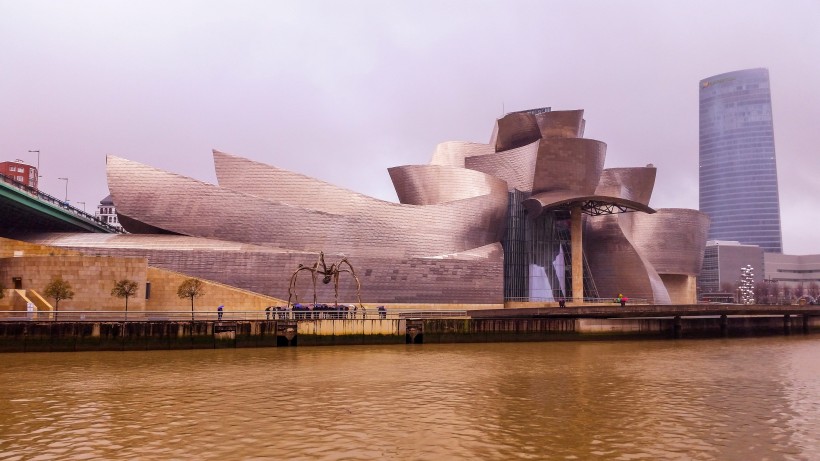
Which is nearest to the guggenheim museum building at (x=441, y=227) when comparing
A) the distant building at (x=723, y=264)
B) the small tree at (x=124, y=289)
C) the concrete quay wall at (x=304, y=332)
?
the small tree at (x=124, y=289)

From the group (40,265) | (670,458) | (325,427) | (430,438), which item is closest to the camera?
(670,458)

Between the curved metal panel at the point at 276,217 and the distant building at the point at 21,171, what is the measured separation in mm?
110101

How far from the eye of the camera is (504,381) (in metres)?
19.8

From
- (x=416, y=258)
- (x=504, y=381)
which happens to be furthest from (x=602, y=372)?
(x=416, y=258)

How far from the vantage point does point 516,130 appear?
63.0 metres

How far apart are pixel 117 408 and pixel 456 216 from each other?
40.0 m

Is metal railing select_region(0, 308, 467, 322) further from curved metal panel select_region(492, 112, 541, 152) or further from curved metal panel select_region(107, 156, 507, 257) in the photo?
curved metal panel select_region(492, 112, 541, 152)

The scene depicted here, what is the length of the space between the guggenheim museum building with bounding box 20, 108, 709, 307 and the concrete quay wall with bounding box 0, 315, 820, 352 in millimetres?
14138

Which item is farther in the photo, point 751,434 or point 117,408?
point 117,408

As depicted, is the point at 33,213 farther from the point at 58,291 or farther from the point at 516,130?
the point at 516,130

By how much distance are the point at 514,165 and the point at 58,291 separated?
3947 centimetres

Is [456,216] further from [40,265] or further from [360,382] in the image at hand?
[360,382]

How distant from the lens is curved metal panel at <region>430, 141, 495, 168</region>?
68125 millimetres

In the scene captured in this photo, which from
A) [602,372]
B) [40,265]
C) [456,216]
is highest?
[456,216]
